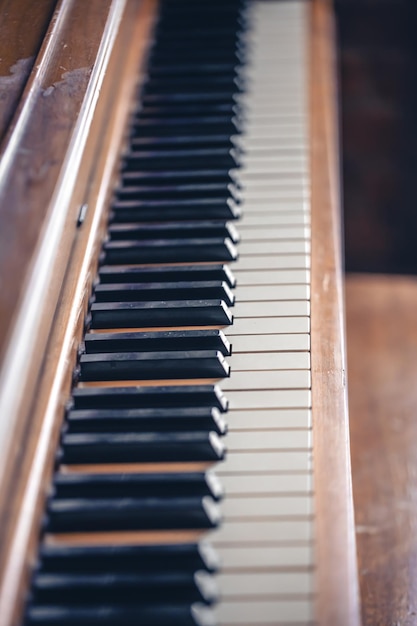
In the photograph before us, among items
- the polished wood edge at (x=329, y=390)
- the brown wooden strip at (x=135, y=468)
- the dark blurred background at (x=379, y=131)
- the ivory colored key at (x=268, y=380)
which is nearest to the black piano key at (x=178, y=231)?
the polished wood edge at (x=329, y=390)

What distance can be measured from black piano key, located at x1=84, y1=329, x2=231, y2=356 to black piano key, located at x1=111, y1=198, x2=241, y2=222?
0.41m

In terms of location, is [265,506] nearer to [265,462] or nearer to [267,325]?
[265,462]

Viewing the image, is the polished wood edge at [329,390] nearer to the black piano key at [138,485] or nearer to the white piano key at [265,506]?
the white piano key at [265,506]

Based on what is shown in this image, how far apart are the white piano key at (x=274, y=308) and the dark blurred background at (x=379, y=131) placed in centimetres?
144

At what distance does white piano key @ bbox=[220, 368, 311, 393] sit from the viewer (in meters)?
1.54

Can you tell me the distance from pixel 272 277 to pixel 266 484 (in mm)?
564

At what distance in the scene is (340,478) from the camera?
1385 mm

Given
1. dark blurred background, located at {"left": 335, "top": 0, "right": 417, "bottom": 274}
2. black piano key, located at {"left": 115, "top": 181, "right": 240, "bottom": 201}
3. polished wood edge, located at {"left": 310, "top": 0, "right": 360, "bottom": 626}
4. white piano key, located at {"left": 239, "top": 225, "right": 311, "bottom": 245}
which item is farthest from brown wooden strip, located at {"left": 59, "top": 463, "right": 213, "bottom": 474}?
dark blurred background, located at {"left": 335, "top": 0, "right": 417, "bottom": 274}

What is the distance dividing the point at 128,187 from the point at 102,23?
1.30 ft

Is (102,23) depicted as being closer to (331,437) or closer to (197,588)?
(331,437)

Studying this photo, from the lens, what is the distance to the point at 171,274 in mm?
1757

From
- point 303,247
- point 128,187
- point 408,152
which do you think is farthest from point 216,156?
point 408,152

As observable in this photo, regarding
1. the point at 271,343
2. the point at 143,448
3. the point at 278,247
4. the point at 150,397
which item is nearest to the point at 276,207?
the point at 278,247

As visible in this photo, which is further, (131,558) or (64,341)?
(64,341)
